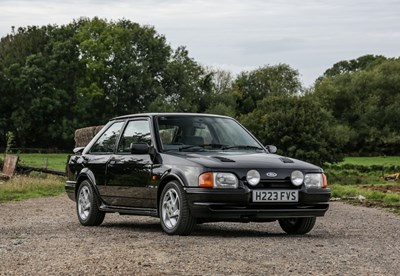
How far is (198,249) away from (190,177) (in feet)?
5.72

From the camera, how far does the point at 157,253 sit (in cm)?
950

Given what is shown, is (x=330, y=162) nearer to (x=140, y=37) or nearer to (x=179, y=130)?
(x=140, y=37)

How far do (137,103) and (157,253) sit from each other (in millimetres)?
81073

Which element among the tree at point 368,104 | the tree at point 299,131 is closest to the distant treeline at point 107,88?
the tree at point 368,104

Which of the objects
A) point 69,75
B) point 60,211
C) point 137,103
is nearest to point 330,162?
point 137,103

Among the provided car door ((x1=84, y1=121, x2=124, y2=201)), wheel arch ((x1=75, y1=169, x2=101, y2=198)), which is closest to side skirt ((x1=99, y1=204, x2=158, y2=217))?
car door ((x1=84, y1=121, x2=124, y2=201))

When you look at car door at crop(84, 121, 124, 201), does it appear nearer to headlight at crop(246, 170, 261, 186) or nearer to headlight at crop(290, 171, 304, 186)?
headlight at crop(246, 170, 261, 186)

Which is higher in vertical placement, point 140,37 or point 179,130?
point 140,37

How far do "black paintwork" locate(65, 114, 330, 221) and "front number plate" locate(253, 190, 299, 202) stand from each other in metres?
0.06

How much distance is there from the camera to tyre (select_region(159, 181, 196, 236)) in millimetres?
11461

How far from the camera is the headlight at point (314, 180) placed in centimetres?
1175

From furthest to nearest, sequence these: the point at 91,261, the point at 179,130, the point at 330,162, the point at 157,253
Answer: the point at 330,162, the point at 179,130, the point at 157,253, the point at 91,261

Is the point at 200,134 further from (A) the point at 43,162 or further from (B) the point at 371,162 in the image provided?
(B) the point at 371,162

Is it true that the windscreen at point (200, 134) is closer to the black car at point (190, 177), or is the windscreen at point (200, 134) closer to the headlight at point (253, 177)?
the black car at point (190, 177)
